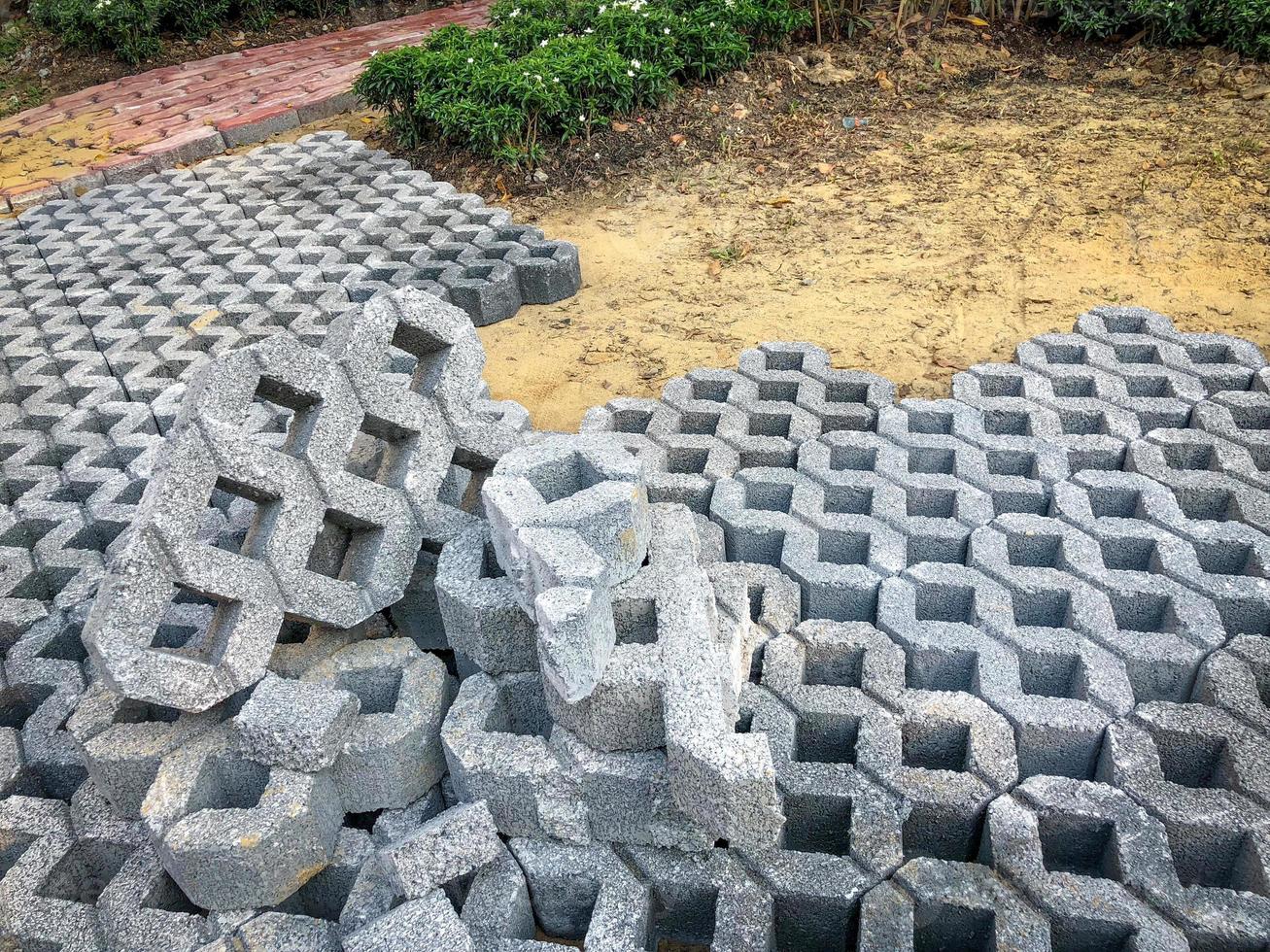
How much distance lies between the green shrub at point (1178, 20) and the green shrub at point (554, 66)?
8.31ft

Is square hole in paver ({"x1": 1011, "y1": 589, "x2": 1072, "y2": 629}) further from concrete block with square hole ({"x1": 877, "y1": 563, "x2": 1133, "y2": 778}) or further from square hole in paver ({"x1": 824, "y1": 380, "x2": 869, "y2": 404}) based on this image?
square hole in paver ({"x1": 824, "y1": 380, "x2": 869, "y2": 404})

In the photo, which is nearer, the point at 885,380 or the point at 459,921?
the point at 459,921

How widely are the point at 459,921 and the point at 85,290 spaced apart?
5.02m

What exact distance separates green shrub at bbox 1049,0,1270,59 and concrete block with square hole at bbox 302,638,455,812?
863 centimetres

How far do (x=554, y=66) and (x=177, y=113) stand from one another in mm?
4365

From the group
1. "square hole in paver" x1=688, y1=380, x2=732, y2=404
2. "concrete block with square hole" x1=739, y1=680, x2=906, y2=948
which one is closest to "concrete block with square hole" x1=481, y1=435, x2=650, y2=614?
"concrete block with square hole" x1=739, y1=680, x2=906, y2=948

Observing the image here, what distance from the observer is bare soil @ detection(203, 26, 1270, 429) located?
16.9 ft

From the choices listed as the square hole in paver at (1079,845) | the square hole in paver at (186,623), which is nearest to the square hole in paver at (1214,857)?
the square hole in paver at (1079,845)

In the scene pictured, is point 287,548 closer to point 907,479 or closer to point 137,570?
point 137,570

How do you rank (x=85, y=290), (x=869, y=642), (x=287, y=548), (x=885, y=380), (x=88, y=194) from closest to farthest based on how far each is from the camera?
1. (x=287, y=548)
2. (x=869, y=642)
3. (x=885, y=380)
4. (x=85, y=290)
5. (x=88, y=194)

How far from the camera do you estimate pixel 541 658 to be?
245 centimetres

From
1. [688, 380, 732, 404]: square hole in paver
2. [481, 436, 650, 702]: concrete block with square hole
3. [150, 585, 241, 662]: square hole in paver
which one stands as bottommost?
[688, 380, 732, 404]: square hole in paver

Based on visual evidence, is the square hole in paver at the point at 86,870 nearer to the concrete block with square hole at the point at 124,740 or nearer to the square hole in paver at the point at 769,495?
the concrete block with square hole at the point at 124,740

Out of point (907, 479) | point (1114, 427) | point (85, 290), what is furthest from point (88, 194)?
point (1114, 427)
